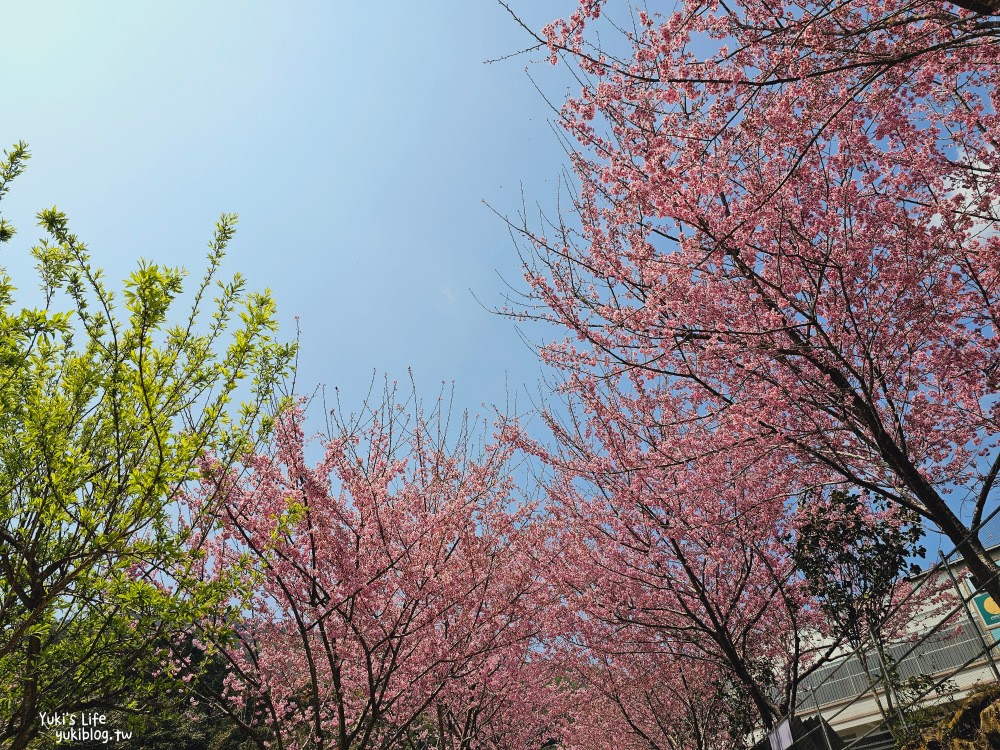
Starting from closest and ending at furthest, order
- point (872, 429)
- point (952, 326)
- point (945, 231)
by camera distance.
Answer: point (872, 429) → point (945, 231) → point (952, 326)

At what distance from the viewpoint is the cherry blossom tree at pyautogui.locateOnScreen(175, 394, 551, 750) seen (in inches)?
260

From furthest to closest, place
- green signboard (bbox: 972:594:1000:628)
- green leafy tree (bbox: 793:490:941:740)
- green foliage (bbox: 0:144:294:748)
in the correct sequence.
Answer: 1. green signboard (bbox: 972:594:1000:628)
2. green leafy tree (bbox: 793:490:941:740)
3. green foliage (bbox: 0:144:294:748)

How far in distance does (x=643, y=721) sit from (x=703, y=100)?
18.1 m

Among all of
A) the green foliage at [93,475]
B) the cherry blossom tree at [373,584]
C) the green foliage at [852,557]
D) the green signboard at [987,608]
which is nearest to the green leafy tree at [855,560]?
the green foliage at [852,557]

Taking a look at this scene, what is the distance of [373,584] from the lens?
7.18 meters

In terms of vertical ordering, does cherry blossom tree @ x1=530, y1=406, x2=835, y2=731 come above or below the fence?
above

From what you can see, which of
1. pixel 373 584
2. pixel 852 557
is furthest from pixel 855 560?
pixel 373 584

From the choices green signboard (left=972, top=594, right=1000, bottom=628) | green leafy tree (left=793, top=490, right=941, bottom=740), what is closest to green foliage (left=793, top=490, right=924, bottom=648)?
green leafy tree (left=793, top=490, right=941, bottom=740)

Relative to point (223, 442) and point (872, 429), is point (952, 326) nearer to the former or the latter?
point (872, 429)

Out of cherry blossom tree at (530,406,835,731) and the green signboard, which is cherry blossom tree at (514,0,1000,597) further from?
the green signboard

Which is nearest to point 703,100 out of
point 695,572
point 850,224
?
point 850,224

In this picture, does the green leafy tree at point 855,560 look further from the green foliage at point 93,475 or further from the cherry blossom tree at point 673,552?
the green foliage at point 93,475

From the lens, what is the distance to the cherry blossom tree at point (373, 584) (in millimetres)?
6609

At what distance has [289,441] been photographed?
24.2 feet
